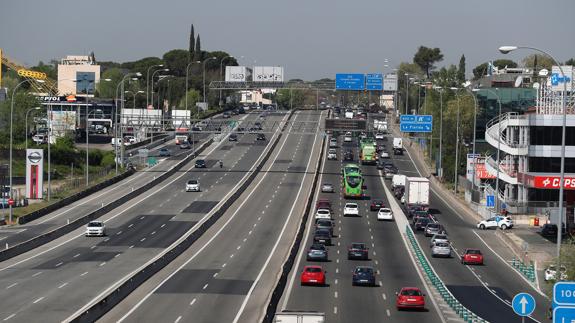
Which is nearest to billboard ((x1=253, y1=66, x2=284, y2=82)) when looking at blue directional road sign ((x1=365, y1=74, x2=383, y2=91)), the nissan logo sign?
blue directional road sign ((x1=365, y1=74, x2=383, y2=91))

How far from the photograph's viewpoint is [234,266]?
208ft

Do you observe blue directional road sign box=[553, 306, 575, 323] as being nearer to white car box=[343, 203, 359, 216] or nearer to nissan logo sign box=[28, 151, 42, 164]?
white car box=[343, 203, 359, 216]

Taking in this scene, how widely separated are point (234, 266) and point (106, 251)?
1028 centimetres

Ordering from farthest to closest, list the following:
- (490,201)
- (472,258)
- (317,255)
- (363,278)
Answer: (490,201), (472,258), (317,255), (363,278)

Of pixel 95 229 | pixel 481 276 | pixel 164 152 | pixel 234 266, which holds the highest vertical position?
pixel 164 152

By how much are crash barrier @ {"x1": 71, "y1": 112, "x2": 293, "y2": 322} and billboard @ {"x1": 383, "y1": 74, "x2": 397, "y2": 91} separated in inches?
2340

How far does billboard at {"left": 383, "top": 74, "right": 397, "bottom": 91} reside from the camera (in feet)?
517

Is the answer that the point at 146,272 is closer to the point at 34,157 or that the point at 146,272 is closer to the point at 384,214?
the point at 384,214

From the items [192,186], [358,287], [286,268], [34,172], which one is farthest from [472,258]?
[192,186]

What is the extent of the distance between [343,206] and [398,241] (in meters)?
21.9

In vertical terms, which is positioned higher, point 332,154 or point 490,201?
point 332,154

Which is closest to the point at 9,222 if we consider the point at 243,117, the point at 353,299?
the point at 353,299

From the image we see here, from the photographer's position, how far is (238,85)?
180m

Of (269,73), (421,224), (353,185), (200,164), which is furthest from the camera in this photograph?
(269,73)
